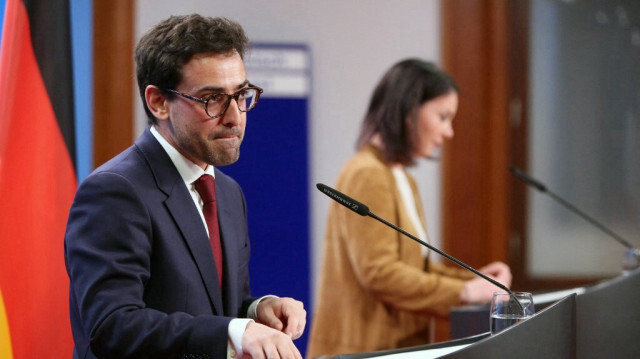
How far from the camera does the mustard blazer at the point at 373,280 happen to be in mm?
2432

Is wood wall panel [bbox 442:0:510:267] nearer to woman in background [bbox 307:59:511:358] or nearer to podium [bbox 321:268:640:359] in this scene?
woman in background [bbox 307:59:511:358]

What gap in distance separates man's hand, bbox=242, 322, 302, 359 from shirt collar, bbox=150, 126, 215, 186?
0.39 meters

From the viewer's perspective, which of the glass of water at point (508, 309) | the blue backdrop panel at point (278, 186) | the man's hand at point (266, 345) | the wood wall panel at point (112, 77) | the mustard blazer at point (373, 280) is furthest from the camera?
the blue backdrop panel at point (278, 186)

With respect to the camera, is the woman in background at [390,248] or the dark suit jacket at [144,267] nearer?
the dark suit jacket at [144,267]

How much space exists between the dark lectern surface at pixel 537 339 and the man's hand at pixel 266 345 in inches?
13.7

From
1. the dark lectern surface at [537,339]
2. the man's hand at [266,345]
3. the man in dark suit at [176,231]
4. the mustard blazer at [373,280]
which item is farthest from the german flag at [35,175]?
the dark lectern surface at [537,339]

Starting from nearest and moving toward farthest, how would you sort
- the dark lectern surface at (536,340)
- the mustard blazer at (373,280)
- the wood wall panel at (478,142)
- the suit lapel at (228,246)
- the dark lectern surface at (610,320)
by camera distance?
1. the dark lectern surface at (536,340)
2. the dark lectern surface at (610,320)
3. the suit lapel at (228,246)
4. the mustard blazer at (373,280)
5. the wood wall panel at (478,142)

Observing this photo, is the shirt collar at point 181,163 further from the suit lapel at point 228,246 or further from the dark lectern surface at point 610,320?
the dark lectern surface at point 610,320

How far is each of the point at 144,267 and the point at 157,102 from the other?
0.34 m

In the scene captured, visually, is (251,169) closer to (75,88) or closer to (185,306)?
(75,88)

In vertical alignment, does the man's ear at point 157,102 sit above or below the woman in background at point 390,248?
above

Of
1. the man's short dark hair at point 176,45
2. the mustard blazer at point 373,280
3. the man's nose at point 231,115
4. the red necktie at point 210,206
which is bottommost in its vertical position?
the mustard blazer at point 373,280

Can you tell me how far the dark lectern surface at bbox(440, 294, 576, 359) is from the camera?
3.35 feet

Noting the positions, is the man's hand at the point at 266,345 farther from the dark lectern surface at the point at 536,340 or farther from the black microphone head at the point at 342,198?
the black microphone head at the point at 342,198
